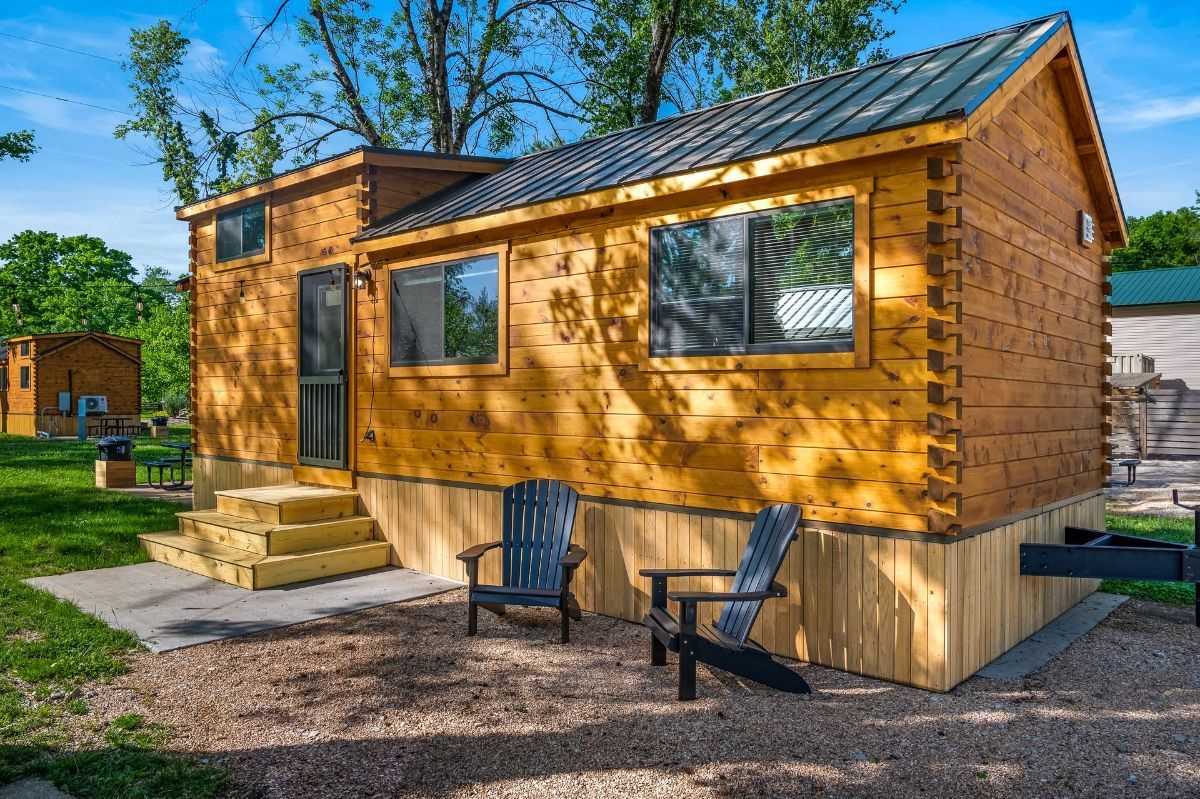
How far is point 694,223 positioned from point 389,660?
327 centimetres

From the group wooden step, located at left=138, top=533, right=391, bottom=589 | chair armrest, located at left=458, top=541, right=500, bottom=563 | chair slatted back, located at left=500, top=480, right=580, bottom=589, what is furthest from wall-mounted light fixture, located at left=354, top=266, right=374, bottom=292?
chair armrest, located at left=458, top=541, right=500, bottom=563

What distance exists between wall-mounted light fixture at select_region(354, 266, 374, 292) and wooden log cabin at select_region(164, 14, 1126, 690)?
27 millimetres

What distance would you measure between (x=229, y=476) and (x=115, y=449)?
4844 millimetres

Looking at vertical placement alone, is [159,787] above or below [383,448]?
below

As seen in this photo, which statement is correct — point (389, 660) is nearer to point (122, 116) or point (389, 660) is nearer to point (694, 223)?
point (694, 223)

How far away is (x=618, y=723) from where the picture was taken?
3744 mm

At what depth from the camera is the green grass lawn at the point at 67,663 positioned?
311 cm

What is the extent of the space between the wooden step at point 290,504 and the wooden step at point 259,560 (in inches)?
13.5

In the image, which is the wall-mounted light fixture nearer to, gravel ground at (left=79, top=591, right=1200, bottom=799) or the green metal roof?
gravel ground at (left=79, top=591, right=1200, bottom=799)

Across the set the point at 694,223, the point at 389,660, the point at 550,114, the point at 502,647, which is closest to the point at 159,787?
the point at 389,660

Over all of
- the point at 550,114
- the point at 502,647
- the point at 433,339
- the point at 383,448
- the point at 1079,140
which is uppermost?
the point at 550,114

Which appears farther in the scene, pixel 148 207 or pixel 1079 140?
pixel 148 207

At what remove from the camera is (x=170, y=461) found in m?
12.9

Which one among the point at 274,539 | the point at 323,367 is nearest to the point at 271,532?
the point at 274,539
